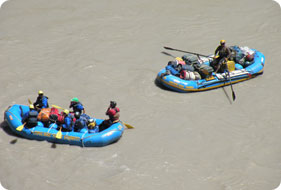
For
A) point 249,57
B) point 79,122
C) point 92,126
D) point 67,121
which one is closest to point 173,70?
point 249,57

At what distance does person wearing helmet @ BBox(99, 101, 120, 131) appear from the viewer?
10344 millimetres

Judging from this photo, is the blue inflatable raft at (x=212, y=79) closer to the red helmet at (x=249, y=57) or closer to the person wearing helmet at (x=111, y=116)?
the red helmet at (x=249, y=57)

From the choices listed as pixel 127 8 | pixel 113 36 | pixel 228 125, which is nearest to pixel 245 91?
pixel 228 125

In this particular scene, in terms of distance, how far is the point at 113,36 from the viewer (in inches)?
631

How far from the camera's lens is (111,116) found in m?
10.4

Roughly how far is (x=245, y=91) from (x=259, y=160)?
340 centimetres

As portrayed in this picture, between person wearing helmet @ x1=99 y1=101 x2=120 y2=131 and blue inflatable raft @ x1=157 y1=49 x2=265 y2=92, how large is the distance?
2701 millimetres

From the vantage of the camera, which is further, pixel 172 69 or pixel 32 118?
pixel 172 69

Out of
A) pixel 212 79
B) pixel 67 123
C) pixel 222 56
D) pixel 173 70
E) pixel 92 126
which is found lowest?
pixel 92 126

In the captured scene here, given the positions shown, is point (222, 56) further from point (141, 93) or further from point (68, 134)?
point (68, 134)

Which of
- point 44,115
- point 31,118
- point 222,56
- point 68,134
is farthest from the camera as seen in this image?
point 222,56

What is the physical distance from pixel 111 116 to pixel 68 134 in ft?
4.02

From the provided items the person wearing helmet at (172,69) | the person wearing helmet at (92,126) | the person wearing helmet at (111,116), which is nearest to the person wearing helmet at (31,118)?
the person wearing helmet at (92,126)

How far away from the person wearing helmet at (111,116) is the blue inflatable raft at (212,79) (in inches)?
106
